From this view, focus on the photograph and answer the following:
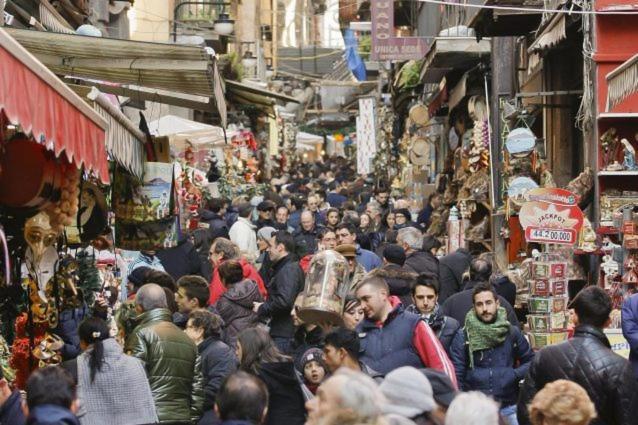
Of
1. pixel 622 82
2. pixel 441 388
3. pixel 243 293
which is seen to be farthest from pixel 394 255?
pixel 441 388

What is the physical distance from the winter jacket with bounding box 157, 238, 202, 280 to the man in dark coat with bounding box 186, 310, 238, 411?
19.1 ft

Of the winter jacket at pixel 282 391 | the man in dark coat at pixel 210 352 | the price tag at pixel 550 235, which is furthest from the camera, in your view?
the price tag at pixel 550 235

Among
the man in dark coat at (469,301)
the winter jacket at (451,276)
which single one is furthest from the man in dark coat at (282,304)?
the winter jacket at (451,276)

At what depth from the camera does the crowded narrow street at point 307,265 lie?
7023mm

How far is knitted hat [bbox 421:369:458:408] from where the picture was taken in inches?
251

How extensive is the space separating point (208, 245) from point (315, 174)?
43002 millimetres

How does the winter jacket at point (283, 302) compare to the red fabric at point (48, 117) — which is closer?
the red fabric at point (48, 117)

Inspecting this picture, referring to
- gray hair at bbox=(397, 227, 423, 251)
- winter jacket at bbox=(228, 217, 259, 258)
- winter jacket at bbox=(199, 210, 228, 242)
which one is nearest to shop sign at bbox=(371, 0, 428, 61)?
winter jacket at bbox=(199, 210, 228, 242)

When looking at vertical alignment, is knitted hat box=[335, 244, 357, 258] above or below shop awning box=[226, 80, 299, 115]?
below

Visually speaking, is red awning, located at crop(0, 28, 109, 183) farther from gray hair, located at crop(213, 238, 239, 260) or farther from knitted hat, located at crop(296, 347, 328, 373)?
gray hair, located at crop(213, 238, 239, 260)

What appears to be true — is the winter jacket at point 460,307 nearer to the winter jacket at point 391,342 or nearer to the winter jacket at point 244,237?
the winter jacket at point 391,342

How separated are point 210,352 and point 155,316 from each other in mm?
450

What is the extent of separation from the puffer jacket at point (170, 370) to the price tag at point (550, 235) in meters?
4.18

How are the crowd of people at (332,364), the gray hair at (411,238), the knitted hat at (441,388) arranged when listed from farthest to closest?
1. the gray hair at (411,238)
2. the knitted hat at (441,388)
3. the crowd of people at (332,364)
